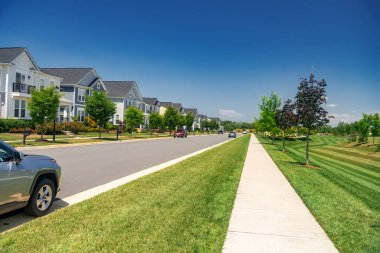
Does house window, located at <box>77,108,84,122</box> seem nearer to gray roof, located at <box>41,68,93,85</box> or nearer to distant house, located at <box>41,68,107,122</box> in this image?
distant house, located at <box>41,68,107,122</box>

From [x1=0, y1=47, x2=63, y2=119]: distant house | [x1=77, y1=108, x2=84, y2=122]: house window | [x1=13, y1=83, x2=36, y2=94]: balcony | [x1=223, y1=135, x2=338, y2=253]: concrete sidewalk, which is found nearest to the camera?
[x1=223, y1=135, x2=338, y2=253]: concrete sidewalk

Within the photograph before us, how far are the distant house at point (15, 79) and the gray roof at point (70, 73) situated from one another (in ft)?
30.4

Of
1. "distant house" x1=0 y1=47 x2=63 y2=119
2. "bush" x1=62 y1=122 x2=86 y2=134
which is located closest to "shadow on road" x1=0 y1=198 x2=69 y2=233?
"distant house" x1=0 y1=47 x2=63 y2=119

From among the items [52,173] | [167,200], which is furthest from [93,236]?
[167,200]

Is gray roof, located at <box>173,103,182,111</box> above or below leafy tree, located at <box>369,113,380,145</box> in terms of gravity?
above

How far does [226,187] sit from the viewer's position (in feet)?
29.5

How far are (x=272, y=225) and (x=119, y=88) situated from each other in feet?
195

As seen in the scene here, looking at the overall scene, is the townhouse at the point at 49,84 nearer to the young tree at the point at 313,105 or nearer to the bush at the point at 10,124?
the bush at the point at 10,124

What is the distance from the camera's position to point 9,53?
109 ft

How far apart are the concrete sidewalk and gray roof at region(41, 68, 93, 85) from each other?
42.4 m

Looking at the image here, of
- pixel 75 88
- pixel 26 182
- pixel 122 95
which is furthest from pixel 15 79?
pixel 26 182

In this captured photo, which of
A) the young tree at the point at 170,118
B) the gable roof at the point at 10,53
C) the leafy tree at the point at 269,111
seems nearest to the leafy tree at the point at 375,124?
the leafy tree at the point at 269,111

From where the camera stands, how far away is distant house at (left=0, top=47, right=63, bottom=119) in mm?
32094

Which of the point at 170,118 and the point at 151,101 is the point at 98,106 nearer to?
the point at 170,118
